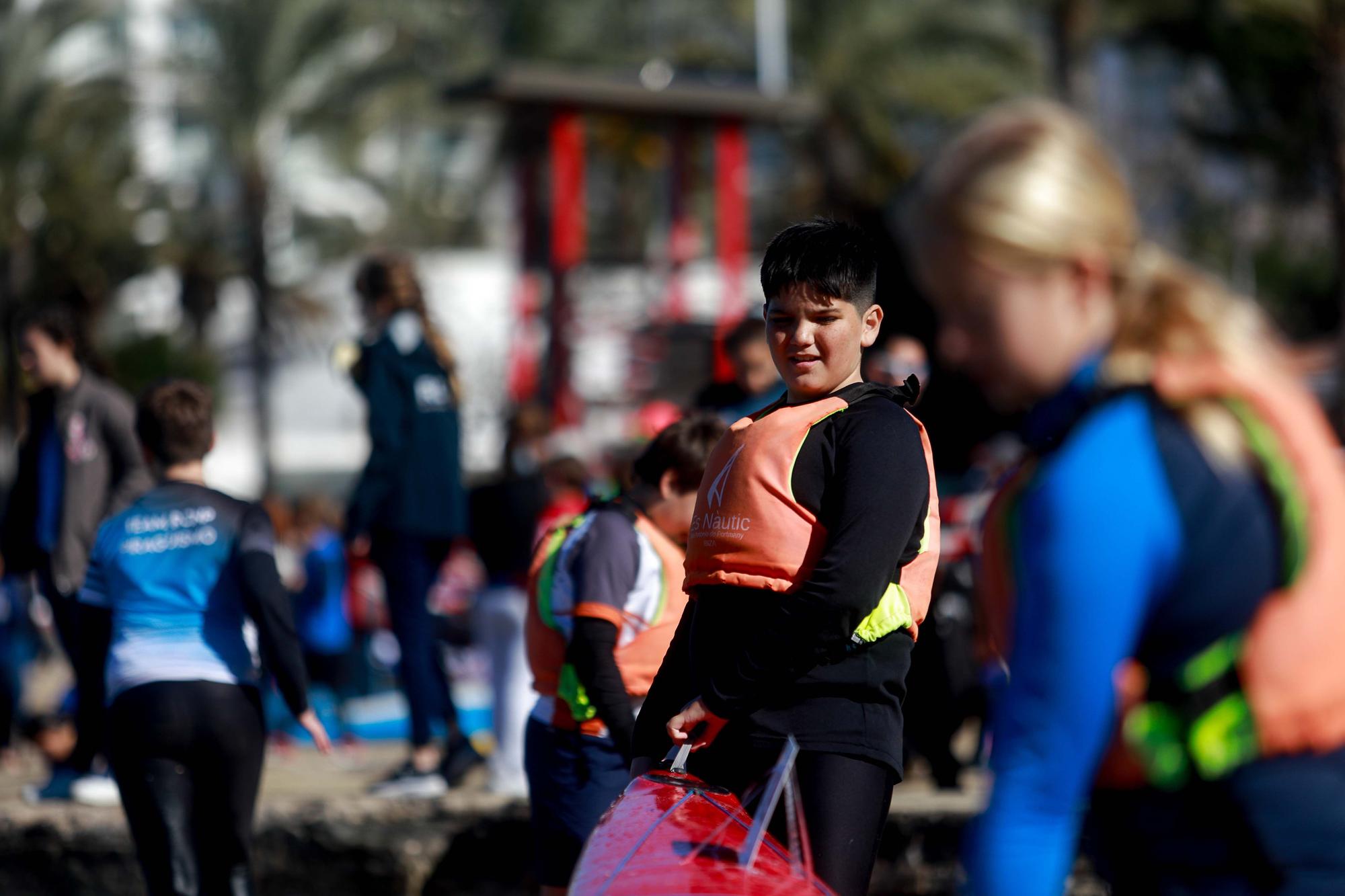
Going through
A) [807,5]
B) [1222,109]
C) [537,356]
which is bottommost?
[537,356]

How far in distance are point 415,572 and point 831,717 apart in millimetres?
3818

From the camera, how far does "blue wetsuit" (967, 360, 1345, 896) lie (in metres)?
1.82

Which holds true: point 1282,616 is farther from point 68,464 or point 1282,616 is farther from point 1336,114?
point 1336,114

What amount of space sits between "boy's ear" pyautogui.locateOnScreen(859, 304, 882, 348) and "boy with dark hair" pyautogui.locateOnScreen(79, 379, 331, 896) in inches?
75.5

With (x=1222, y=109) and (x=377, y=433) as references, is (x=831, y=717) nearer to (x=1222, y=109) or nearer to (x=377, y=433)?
(x=377, y=433)

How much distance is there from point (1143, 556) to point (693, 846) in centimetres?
123

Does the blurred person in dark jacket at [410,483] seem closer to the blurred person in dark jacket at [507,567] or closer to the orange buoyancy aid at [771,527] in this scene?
the blurred person in dark jacket at [507,567]

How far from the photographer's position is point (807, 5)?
25.0m

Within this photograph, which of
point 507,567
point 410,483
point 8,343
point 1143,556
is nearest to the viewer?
point 1143,556

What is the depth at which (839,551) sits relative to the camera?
309 cm

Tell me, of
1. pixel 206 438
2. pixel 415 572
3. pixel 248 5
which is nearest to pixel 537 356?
pixel 248 5

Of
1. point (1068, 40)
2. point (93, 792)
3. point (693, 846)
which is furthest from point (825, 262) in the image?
point (1068, 40)

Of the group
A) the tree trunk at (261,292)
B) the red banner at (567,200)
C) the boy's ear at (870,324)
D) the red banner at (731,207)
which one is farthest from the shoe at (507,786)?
the tree trunk at (261,292)

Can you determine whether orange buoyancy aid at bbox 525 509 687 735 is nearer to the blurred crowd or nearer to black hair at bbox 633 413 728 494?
black hair at bbox 633 413 728 494
